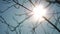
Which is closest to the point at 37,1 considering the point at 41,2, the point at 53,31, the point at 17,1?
the point at 41,2

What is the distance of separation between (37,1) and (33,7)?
0.12 m

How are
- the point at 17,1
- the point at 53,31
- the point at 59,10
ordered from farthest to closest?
the point at 17,1
the point at 59,10
the point at 53,31

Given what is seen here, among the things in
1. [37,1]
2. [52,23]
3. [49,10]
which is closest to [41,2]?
[37,1]

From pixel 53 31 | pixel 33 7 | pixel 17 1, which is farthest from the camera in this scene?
pixel 17 1

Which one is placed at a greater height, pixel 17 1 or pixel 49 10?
pixel 49 10

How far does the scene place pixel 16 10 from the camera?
121 cm

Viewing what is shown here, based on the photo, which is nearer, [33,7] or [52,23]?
[52,23]

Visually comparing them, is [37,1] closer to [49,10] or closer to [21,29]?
[49,10]

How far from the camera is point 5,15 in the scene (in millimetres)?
1148

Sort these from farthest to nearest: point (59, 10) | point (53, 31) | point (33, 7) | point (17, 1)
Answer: point (17, 1), point (33, 7), point (59, 10), point (53, 31)

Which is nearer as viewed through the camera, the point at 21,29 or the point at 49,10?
the point at 21,29

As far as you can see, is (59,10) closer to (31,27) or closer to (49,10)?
(49,10)

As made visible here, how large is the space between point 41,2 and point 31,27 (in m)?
0.42

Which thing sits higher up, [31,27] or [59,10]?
[59,10]
